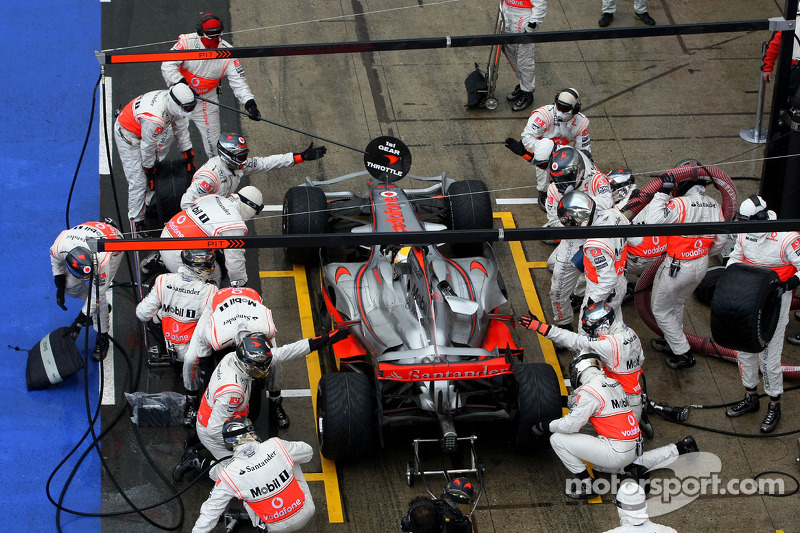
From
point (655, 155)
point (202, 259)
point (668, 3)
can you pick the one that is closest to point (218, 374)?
point (202, 259)

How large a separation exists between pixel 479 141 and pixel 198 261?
5246 mm

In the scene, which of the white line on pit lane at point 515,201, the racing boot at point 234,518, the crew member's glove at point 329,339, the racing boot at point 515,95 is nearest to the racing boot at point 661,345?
the white line on pit lane at point 515,201

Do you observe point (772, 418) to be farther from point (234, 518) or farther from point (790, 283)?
point (234, 518)

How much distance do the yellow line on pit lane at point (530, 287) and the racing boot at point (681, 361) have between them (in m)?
1.16

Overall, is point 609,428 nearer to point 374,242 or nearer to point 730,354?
point 730,354

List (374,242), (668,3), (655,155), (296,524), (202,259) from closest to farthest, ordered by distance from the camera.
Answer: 1. (374,242)
2. (296,524)
3. (202,259)
4. (655,155)
5. (668,3)

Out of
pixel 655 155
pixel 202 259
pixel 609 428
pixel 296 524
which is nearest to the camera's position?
pixel 296 524

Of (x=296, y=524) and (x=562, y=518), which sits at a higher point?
(x=296, y=524)

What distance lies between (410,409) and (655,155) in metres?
6.03

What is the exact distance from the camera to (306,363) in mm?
10258

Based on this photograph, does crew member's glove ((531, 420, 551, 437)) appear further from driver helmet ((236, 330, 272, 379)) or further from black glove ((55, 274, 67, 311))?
black glove ((55, 274, 67, 311))

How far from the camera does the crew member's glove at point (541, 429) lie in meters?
8.78

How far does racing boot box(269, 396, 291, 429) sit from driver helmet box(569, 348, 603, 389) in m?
2.75

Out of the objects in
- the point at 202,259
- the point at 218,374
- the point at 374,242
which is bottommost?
the point at 218,374
